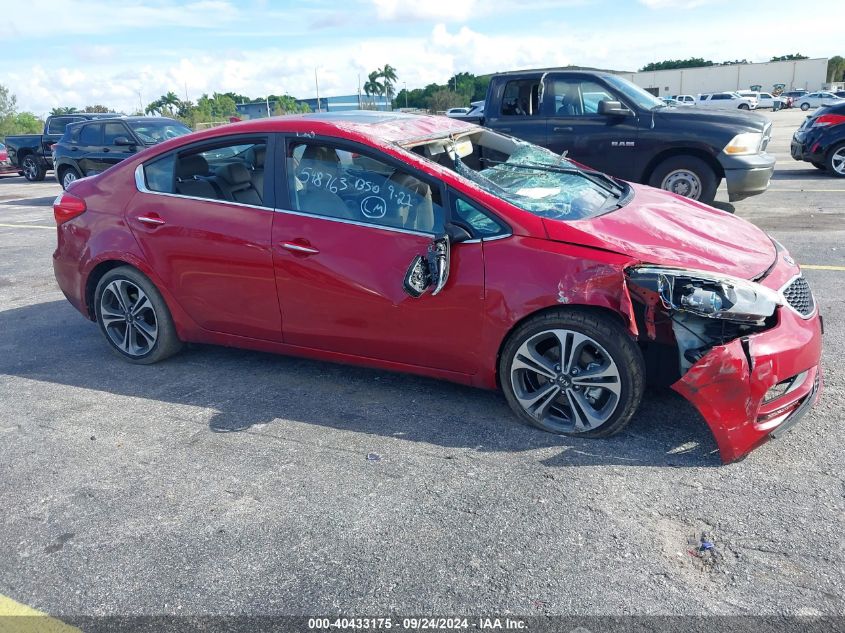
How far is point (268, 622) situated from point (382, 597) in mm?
413

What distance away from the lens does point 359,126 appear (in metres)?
4.23

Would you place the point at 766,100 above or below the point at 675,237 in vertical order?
below

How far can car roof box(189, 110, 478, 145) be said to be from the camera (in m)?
4.17

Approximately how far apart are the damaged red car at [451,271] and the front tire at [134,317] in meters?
0.01

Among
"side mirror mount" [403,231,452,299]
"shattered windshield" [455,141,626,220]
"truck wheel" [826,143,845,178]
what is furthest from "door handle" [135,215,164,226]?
"truck wheel" [826,143,845,178]

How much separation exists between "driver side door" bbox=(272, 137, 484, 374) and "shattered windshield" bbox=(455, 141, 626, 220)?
0.41 meters

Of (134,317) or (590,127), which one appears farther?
(590,127)

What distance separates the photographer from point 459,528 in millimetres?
2992

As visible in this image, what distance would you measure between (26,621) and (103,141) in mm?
13975

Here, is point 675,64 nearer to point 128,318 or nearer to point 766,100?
point 766,100

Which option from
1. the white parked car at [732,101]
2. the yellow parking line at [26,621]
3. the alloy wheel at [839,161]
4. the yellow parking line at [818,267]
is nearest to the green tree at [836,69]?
the white parked car at [732,101]

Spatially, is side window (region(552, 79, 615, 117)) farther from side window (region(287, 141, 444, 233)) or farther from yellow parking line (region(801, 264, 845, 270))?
side window (region(287, 141, 444, 233))

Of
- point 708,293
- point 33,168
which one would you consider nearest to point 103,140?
point 33,168

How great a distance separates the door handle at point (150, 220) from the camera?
4.66 metres
